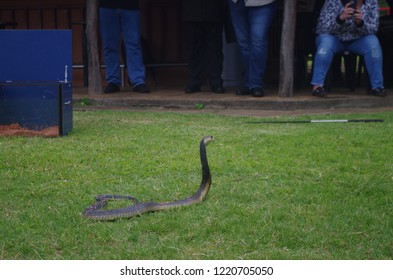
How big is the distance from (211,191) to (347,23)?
571 cm

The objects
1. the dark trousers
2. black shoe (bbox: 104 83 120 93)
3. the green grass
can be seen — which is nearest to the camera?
the green grass

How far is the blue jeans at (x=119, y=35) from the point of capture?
1109 centimetres

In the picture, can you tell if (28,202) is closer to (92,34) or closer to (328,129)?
(328,129)

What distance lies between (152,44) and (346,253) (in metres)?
10.8

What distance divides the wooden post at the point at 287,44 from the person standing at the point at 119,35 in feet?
6.72

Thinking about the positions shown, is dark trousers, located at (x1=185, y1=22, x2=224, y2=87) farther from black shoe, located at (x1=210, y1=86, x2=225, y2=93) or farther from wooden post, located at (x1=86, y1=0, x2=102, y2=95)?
Result: wooden post, located at (x1=86, y1=0, x2=102, y2=95)

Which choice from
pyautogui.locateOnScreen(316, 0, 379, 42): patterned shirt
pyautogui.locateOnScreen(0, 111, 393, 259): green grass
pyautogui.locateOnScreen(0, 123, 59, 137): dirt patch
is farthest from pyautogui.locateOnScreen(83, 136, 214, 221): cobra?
pyautogui.locateOnScreen(316, 0, 379, 42): patterned shirt

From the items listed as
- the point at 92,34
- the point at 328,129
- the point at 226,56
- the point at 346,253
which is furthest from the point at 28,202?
the point at 226,56

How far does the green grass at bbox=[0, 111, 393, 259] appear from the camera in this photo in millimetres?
4059

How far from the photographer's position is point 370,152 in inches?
265

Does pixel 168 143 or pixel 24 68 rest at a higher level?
pixel 24 68

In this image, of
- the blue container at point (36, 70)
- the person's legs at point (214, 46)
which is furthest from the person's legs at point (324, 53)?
the blue container at point (36, 70)

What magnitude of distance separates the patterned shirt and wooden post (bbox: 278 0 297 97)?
1.33 feet

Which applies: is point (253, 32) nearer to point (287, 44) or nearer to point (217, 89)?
point (287, 44)
